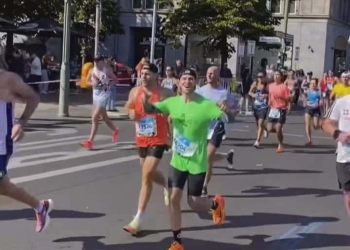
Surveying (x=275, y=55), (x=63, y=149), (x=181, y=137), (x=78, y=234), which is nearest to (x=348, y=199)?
(x=181, y=137)

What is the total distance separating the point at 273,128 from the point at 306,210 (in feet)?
22.8

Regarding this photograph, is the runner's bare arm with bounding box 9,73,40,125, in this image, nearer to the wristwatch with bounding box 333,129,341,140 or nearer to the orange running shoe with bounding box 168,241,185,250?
the orange running shoe with bounding box 168,241,185,250

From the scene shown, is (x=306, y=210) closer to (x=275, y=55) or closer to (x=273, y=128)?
(x=273, y=128)

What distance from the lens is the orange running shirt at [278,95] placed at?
15.1m

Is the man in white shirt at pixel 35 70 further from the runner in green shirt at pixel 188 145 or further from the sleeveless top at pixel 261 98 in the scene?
the runner in green shirt at pixel 188 145

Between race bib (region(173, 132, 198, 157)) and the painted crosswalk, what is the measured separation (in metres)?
3.83

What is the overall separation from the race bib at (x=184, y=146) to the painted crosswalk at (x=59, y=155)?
3.83 meters

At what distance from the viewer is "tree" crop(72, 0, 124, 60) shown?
126ft

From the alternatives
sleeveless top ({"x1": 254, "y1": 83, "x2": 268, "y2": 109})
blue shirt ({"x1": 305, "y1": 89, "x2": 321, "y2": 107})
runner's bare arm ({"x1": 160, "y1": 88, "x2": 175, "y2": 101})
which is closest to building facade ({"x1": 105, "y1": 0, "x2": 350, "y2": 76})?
blue shirt ({"x1": 305, "y1": 89, "x2": 321, "y2": 107})

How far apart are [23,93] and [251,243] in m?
2.61

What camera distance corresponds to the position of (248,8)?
105ft

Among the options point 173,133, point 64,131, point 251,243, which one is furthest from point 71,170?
point 64,131

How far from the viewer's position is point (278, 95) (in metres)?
15.2

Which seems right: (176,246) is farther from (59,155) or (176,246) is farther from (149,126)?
(59,155)
